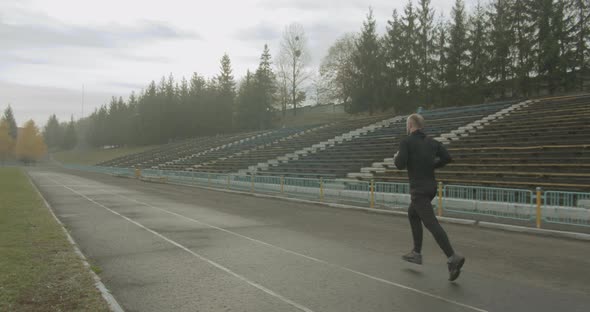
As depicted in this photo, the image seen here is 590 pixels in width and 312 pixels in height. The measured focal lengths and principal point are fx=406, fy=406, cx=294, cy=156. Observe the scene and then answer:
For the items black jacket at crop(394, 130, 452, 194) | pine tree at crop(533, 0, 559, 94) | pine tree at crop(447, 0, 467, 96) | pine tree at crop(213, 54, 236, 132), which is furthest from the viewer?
pine tree at crop(213, 54, 236, 132)

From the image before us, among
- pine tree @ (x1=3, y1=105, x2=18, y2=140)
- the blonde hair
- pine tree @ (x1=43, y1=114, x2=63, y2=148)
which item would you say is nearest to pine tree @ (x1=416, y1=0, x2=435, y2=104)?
the blonde hair

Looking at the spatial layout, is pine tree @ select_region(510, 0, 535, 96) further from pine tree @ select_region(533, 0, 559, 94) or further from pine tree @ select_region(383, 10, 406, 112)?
pine tree @ select_region(383, 10, 406, 112)

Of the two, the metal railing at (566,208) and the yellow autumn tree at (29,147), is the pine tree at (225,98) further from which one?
the metal railing at (566,208)

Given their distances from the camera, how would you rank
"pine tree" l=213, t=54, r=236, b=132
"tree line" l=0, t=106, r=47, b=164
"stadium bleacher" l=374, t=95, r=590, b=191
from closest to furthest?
"stadium bleacher" l=374, t=95, r=590, b=191 < "pine tree" l=213, t=54, r=236, b=132 < "tree line" l=0, t=106, r=47, b=164

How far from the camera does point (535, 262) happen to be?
686cm

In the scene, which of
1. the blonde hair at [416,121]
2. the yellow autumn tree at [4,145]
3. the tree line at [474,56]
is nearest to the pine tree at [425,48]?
the tree line at [474,56]

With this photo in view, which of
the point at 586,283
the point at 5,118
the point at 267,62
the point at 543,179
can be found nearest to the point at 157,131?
the point at 267,62

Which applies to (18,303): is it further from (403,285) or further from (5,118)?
(5,118)

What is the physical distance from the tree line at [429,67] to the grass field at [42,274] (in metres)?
33.4

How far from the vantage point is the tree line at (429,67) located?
30.9m

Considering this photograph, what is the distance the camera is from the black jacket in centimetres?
558

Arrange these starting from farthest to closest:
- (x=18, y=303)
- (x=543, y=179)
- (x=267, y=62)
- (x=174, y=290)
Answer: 1. (x=267, y=62)
2. (x=543, y=179)
3. (x=174, y=290)
4. (x=18, y=303)

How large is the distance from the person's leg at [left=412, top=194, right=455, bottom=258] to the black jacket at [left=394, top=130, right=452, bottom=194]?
0.41 feet

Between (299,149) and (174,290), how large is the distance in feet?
87.6
